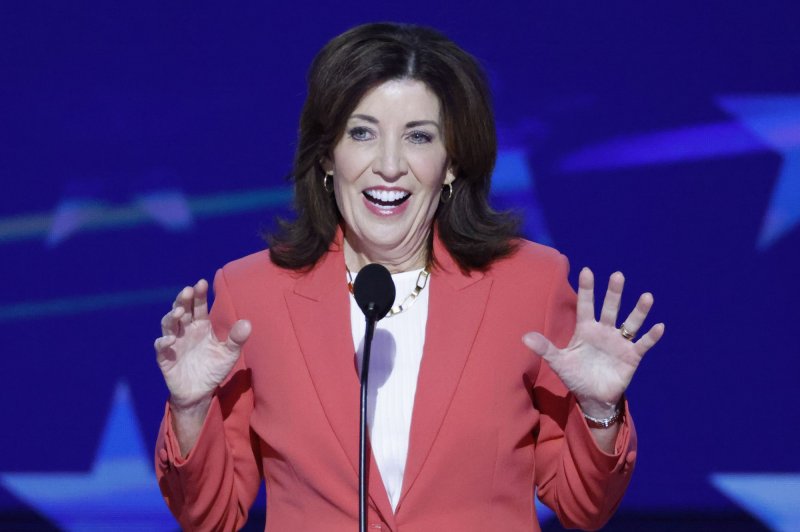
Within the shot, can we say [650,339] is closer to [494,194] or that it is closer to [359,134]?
[359,134]

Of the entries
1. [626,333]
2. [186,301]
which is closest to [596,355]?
[626,333]

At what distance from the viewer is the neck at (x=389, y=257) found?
2385mm

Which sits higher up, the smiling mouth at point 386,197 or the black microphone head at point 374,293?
the smiling mouth at point 386,197

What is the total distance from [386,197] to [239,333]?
0.38m

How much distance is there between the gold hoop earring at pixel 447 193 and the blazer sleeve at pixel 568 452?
23 cm

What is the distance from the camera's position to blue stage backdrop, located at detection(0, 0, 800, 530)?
3.71 m

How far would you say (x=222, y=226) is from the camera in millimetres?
3768

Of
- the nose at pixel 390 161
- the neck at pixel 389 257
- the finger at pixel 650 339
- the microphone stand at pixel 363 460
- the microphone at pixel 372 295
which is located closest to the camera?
the microphone stand at pixel 363 460

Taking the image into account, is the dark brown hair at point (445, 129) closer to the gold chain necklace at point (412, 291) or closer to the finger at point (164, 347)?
the gold chain necklace at point (412, 291)

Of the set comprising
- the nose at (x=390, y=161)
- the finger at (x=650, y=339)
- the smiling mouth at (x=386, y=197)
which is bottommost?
the finger at (x=650, y=339)

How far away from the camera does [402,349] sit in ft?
7.52

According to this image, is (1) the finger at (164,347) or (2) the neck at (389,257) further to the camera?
(2) the neck at (389,257)

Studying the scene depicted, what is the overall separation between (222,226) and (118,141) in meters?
0.38

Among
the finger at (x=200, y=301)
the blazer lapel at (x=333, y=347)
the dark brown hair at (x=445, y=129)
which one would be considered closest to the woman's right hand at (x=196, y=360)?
the finger at (x=200, y=301)
